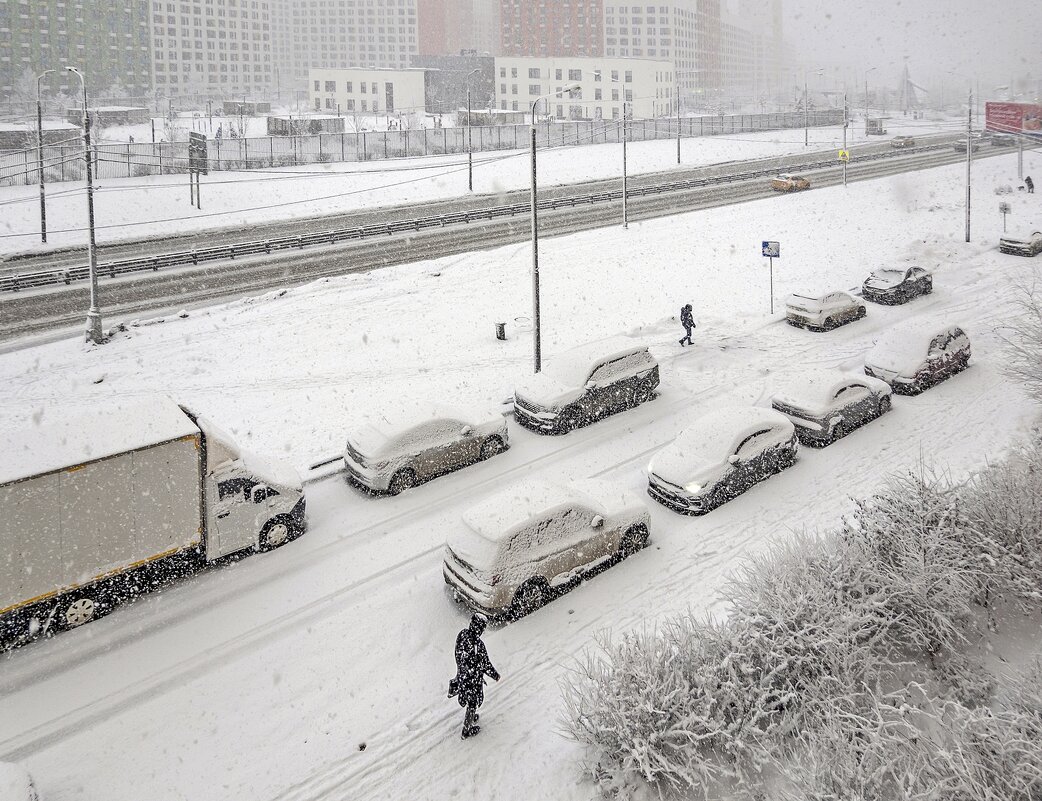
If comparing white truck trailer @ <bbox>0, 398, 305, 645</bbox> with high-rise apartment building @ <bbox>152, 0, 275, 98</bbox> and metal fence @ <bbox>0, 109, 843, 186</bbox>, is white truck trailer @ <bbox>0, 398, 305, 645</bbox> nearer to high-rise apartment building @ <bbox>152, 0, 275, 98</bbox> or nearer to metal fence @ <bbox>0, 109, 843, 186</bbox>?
metal fence @ <bbox>0, 109, 843, 186</bbox>

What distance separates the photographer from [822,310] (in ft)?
83.1

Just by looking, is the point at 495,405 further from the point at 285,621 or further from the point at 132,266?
the point at 132,266

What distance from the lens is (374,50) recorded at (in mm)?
195375

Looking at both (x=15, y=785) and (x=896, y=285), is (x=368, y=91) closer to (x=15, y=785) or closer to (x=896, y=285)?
(x=896, y=285)

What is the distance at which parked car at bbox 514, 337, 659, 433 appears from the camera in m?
18.5

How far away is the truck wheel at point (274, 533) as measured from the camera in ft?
45.5

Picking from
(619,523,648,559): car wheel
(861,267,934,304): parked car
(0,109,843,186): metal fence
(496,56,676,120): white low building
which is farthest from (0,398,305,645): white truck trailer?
(496,56,676,120): white low building

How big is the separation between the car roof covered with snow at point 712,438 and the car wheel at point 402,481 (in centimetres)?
488

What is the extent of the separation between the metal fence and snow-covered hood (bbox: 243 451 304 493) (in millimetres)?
36408

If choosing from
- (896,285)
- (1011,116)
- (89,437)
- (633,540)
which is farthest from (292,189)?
(1011,116)

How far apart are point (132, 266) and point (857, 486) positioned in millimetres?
29579

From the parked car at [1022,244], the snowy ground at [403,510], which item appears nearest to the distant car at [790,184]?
the snowy ground at [403,510]

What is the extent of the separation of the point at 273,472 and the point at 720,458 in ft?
27.5

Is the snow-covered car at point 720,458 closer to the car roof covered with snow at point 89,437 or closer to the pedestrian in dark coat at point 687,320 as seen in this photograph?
the pedestrian in dark coat at point 687,320
